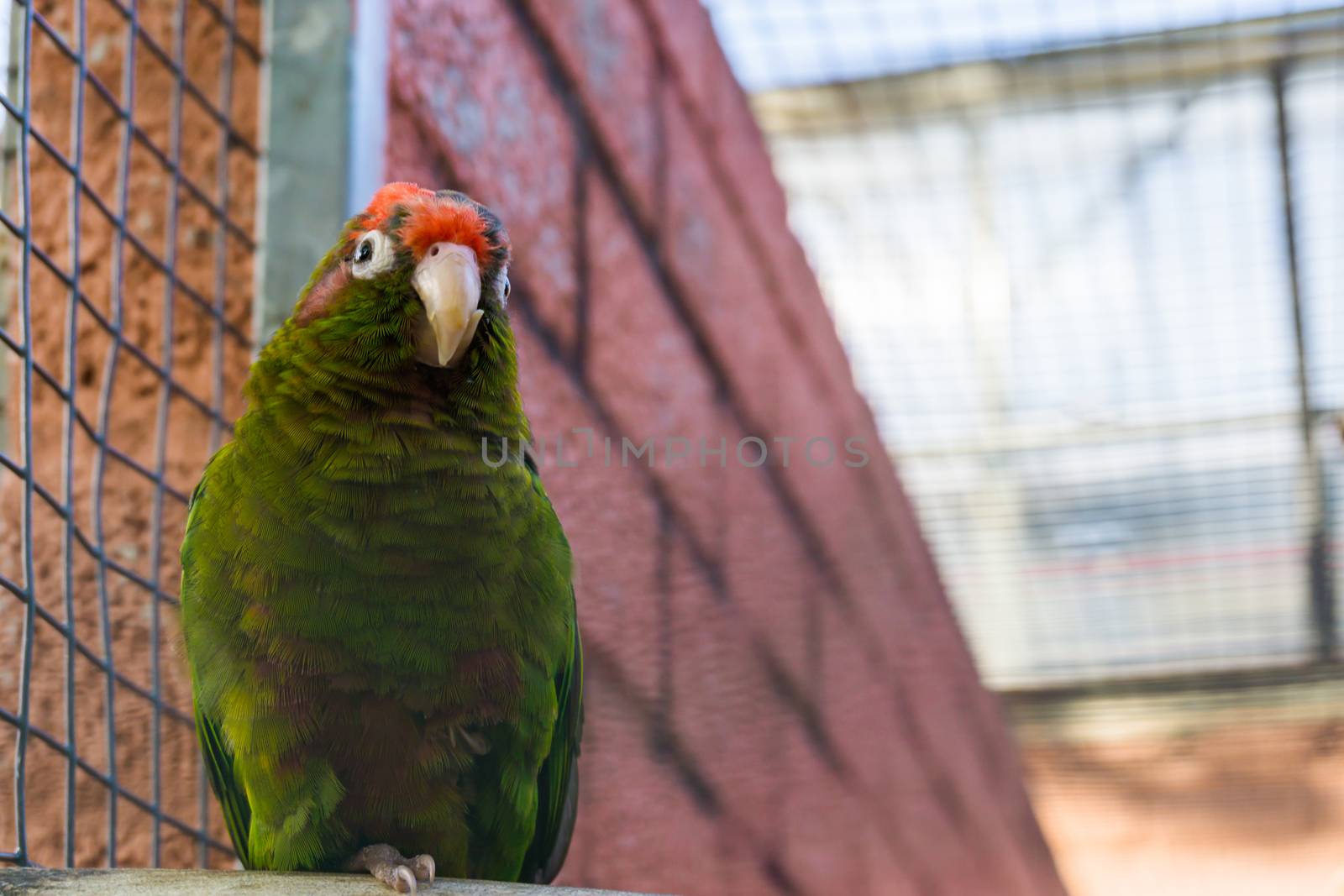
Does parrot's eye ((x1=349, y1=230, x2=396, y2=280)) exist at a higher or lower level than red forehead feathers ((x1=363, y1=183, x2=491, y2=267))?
lower

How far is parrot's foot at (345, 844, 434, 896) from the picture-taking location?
3.89ft

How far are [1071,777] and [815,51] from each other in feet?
13.4

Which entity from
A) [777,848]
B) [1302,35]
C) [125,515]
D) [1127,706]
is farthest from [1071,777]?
[125,515]

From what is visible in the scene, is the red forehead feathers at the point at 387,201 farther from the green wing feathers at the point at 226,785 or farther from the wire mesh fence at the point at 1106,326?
the wire mesh fence at the point at 1106,326

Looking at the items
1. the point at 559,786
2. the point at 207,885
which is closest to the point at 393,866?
the point at 207,885

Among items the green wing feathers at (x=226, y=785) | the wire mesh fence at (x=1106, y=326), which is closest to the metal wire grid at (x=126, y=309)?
the green wing feathers at (x=226, y=785)

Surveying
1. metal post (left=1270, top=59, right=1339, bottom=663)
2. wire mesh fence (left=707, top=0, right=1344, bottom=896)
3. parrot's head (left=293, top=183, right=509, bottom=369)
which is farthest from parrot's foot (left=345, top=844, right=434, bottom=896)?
metal post (left=1270, top=59, right=1339, bottom=663)

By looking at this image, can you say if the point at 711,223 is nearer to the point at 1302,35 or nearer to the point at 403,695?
the point at 1302,35

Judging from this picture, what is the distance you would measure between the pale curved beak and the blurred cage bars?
5.48 feet

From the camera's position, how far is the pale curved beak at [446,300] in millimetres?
1328

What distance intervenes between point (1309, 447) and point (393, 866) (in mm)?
3427

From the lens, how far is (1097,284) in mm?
3539

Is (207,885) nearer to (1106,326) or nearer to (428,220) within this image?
(428,220)

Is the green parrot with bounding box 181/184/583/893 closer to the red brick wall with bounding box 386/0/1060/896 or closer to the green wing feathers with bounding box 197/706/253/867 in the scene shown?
the green wing feathers with bounding box 197/706/253/867
